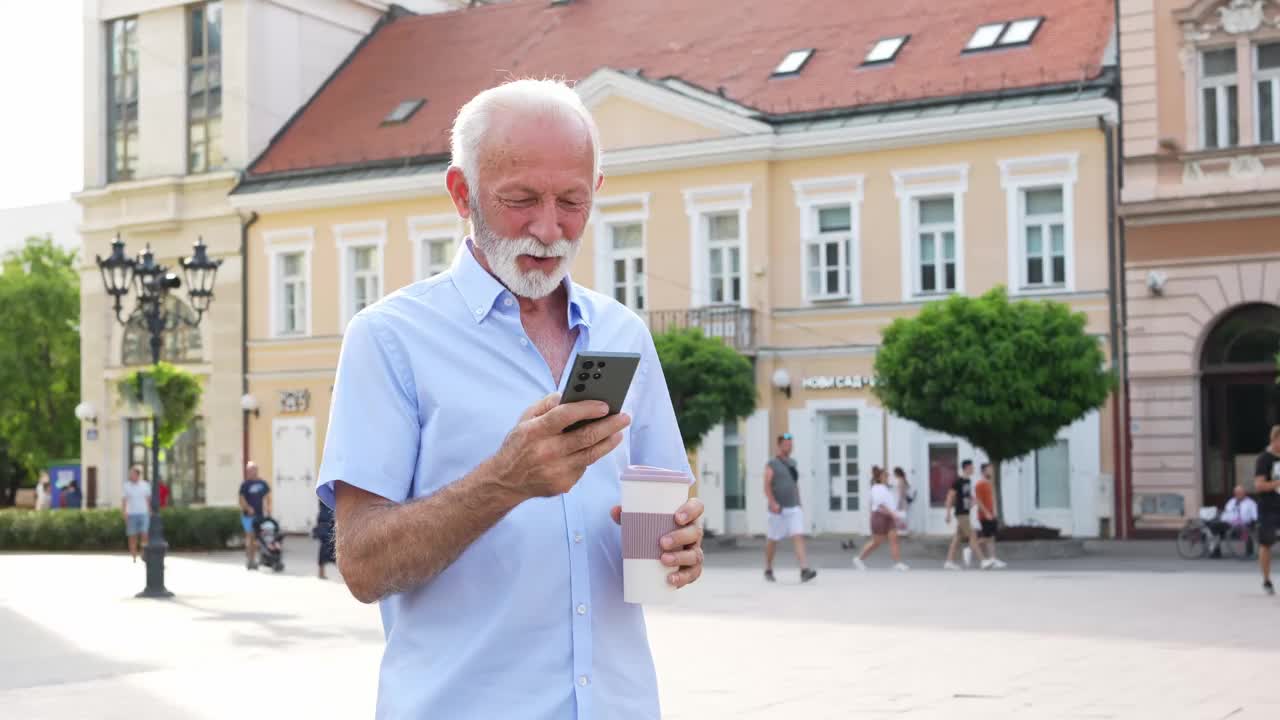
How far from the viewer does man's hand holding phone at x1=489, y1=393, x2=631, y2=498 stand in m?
2.77

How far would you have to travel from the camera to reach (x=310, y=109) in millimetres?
46812

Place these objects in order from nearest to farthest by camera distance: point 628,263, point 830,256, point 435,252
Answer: point 830,256
point 628,263
point 435,252

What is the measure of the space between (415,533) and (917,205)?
34.8 metres

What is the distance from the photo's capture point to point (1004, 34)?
120ft

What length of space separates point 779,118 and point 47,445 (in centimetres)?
3838

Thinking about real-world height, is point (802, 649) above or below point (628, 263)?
below

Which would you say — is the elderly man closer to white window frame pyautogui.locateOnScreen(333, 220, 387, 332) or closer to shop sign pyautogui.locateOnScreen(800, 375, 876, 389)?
shop sign pyautogui.locateOnScreen(800, 375, 876, 389)

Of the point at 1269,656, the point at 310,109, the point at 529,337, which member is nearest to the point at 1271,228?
the point at 1269,656

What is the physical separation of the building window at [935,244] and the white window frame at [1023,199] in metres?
1.34

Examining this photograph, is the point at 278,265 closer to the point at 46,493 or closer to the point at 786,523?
the point at 46,493

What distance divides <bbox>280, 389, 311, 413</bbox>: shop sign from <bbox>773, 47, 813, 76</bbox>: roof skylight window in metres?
14.4

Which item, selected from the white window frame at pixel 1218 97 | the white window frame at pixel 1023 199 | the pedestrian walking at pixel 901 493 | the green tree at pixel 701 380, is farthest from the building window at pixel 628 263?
the white window frame at pixel 1218 97

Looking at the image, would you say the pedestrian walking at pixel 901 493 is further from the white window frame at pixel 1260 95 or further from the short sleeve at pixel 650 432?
the short sleeve at pixel 650 432

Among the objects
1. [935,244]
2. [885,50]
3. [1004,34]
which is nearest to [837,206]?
[935,244]
